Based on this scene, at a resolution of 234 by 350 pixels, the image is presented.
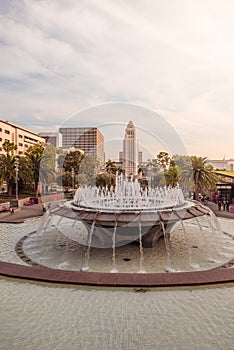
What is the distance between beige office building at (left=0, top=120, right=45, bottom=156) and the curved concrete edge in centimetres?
5446

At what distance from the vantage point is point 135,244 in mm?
11281

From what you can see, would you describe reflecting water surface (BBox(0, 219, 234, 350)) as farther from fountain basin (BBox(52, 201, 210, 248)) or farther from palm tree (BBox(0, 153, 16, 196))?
palm tree (BBox(0, 153, 16, 196))

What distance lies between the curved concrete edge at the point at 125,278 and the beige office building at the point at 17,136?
54457 mm

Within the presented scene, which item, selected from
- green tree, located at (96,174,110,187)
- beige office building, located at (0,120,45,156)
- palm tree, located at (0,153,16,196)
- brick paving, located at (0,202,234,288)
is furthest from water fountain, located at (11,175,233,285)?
beige office building, located at (0,120,45,156)

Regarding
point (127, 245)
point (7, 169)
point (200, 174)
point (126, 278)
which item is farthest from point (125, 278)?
point (7, 169)

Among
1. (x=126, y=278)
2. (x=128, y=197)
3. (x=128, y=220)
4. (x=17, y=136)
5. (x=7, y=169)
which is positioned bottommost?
(x=126, y=278)

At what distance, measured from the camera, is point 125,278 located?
7055mm

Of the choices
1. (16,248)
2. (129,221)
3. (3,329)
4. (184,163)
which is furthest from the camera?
(184,163)

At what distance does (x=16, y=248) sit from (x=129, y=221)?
4873 millimetres

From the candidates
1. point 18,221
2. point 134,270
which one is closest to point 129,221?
point 134,270

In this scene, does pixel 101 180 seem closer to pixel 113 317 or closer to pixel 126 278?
pixel 126 278

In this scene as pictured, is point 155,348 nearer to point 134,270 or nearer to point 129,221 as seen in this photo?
point 134,270

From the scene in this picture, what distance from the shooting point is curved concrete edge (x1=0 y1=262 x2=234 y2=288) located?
267 inches

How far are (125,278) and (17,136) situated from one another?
65.4m
